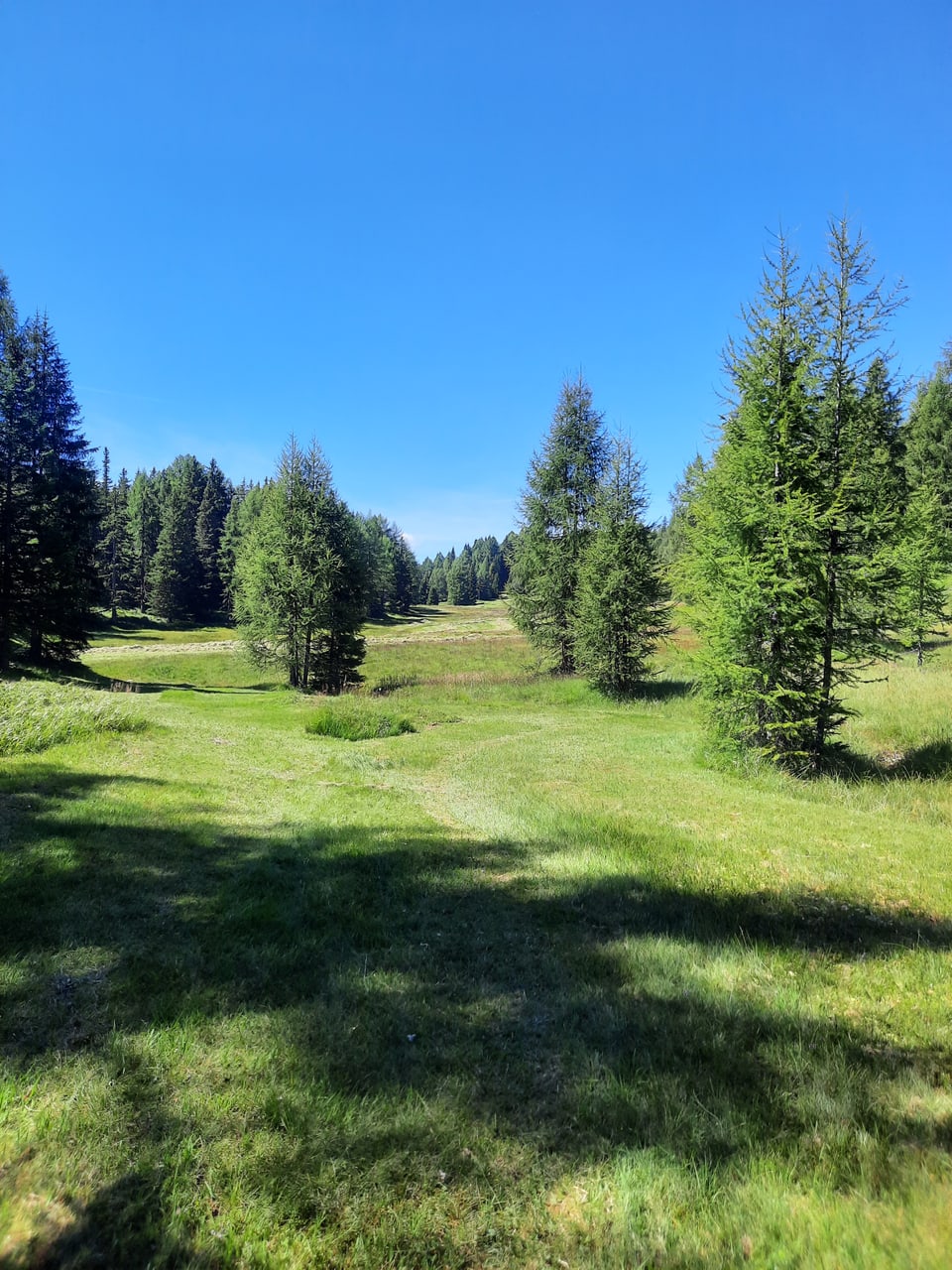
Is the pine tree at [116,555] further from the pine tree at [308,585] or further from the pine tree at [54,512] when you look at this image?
the pine tree at [308,585]

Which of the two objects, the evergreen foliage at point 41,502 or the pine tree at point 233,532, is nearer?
the evergreen foliage at point 41,502

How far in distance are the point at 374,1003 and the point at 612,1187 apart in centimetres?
199

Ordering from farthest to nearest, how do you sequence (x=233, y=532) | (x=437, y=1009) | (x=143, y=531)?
(x=143, y=531) → (x=233, y=532) → (x=437, y=1009)

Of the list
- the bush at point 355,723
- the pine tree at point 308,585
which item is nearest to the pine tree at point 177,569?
the pine tree at point 308,585

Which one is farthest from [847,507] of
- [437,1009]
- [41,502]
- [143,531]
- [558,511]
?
[143,531]

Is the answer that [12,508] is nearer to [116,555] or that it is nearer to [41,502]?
[41,502]

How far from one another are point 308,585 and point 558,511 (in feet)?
47.2

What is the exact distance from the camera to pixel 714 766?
13320mm

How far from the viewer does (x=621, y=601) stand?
27406 mm

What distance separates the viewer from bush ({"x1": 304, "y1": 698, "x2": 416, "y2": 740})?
18.2 metres

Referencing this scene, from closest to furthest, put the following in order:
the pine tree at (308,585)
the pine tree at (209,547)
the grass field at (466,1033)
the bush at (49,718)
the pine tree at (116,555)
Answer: the grass field at (466,1033) → the bush at (49,718) → the pine tree at (308,585) → the pine tree at (116,555) → the pine tree at (209,547)

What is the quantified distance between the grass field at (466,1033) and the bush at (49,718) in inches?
59.2

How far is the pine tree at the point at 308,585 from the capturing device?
31266 mm

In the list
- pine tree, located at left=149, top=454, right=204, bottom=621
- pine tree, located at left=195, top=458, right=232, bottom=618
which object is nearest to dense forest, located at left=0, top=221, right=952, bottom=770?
pine tree, located at left=149, top=454, right=204, bottom=621
